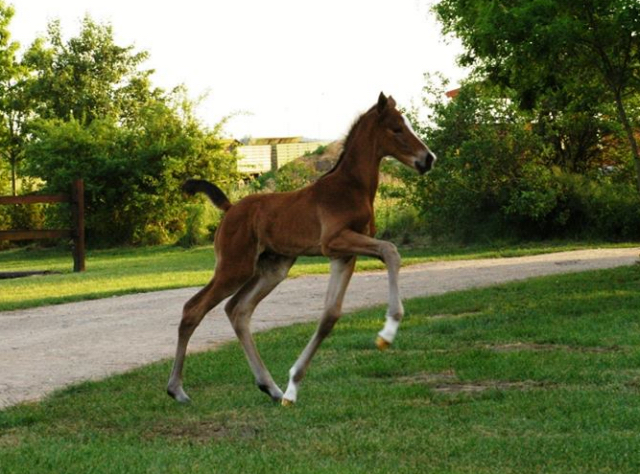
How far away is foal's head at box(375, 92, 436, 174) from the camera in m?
7.73

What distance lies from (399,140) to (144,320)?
794cm

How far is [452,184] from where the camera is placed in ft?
93.4

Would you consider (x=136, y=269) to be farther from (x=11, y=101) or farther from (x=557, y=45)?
(x=11, y=101)

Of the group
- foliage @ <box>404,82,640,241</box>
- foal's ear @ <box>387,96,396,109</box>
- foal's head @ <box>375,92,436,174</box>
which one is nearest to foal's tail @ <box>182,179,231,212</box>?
foal's head @ <box>375,92,436,174</box>

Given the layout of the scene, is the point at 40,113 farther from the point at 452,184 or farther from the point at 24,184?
the point at 452,184

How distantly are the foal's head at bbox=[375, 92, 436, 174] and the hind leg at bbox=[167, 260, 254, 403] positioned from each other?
1327 millimetres

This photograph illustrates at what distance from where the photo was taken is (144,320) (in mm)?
15039

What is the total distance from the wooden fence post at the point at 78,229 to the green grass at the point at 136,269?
0.99ft

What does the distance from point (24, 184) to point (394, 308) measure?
38.4 metres

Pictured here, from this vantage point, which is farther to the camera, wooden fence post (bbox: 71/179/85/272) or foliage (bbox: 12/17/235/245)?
foliage (bbox: 12/17/235/245)

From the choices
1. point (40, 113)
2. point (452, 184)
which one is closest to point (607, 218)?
point (452, 184)

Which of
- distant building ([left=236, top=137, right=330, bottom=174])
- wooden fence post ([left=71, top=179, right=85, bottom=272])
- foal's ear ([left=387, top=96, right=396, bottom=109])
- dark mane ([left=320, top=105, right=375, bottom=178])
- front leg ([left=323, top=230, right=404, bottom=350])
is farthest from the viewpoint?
distant building ([left=236, top=137, right=330, bottom=174])

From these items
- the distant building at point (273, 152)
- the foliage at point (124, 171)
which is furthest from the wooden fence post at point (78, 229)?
the distant building at point (273, 152)

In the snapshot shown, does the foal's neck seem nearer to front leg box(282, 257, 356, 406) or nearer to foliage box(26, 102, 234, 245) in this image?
front leg box(282, 257, 356, 406)
